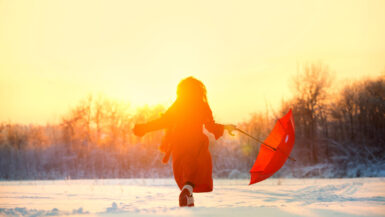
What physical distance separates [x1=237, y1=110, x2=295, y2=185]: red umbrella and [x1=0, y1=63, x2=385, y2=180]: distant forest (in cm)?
1607

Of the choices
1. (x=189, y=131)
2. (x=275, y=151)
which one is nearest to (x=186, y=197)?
(x=189, y=131)

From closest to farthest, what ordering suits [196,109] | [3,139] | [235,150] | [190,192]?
1. [190,192]
2. [196,109]
3. [235,150]
4. [3,139]

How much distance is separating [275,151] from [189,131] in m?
1.80

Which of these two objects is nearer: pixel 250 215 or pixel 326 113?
pixel 250 215

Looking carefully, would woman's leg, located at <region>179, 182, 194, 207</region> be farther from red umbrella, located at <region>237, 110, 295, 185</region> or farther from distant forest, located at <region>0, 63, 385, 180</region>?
distant forest, located at <region>0, 63, 385, 180</region>

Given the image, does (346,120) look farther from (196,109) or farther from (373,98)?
(196,109)

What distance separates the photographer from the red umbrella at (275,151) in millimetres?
6746

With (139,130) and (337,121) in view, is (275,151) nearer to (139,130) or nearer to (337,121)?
(139,130)

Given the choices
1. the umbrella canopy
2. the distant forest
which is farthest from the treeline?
the umbrella canopy

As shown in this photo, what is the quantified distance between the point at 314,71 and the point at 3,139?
24.6 metres

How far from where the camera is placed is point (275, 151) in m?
6.73

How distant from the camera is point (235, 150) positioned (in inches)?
965

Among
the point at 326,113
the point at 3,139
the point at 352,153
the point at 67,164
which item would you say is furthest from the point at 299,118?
the point at 3,139

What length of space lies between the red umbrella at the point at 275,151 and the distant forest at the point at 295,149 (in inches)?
632
